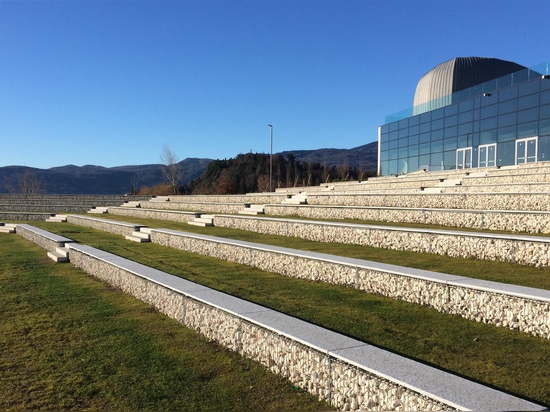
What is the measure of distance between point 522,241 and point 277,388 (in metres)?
5.11

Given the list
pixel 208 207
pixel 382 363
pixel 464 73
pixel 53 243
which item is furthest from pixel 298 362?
pixel 464 73

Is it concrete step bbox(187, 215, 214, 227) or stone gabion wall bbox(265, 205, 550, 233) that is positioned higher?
stone gabion wall bbox(265, 205, 550, 233)

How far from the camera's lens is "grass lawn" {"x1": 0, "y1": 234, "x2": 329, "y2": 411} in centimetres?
406

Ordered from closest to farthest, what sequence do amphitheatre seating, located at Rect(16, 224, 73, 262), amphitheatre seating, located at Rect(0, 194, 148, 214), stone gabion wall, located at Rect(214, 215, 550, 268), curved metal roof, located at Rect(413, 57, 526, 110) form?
stone gabion wall, located at Rect(214, 215, 550, 268), amphitheatre seating, located at Rect(16, 224, 73, 262), amphitheatre seating, located at Rect(0, 194, 148, 214), curved metal roof, located at Rect(413, 57, 526, 110)

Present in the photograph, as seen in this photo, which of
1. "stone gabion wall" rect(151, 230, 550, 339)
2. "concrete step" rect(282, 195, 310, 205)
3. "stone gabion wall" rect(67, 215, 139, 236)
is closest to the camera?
"stone gabion wall" rect(151, 230, 550, 339)

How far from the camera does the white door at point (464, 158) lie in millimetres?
34188

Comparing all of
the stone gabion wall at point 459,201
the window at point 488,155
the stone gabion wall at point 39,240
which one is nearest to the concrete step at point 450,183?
the stone gabion wall at point 459,201

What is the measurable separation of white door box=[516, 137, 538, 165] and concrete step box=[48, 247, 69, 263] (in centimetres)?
2746

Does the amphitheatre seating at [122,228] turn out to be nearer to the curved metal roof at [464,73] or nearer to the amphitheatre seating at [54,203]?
the amphitheatre seating at [54,203]

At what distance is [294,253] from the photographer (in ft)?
27.3

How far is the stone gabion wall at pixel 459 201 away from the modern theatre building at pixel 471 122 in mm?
17861

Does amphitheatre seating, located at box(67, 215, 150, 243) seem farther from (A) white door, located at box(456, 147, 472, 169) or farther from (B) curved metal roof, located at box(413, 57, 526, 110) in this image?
(B) curved metal roof, located at box(413, 57, 526, 110)

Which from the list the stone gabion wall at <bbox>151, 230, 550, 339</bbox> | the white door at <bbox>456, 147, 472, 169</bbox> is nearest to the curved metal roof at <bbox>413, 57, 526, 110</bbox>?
the white door at <bbox>456, 147, 472, 169</bbox>

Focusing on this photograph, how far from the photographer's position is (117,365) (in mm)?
4926
